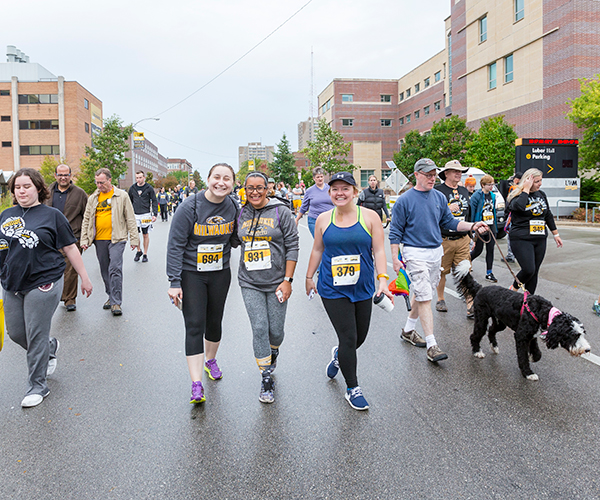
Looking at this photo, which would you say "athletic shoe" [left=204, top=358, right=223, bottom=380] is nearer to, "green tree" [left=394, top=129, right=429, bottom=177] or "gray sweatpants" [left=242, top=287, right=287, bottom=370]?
"gray sweatpants" [left=242, top=287, right=287, bottom=370]

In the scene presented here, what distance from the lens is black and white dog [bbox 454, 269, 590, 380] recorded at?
3.69 metres

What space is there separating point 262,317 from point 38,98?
74869 millimetres

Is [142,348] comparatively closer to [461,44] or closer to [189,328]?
[189,328]

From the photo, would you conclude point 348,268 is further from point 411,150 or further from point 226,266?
point 411,150

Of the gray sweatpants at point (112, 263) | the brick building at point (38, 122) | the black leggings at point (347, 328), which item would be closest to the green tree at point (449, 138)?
the gray sweatpants at point (112, 263)

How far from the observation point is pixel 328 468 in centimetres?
286

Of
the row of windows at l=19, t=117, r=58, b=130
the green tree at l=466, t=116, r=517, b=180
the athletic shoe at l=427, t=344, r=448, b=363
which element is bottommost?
the athletic shoe at l=427, t=344, r=448, b=363

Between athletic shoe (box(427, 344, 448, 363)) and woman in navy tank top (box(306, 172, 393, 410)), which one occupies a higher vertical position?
woman in navy tank top (box(306, 172, 393, 410))

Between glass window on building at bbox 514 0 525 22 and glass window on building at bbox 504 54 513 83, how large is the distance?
2.53 meters

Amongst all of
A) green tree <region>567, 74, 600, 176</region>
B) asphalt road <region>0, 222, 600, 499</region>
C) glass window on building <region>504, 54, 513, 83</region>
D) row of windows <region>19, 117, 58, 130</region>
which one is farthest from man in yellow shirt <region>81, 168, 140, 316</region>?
row of windows <region>19, 117, 58, 130</region>

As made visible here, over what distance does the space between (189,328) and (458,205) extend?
4.52 m

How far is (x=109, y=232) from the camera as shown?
22.4 feet

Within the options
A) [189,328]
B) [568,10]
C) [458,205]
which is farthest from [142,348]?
[568,10]

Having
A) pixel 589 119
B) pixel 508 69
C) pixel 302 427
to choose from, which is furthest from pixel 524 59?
pixel 302 427
